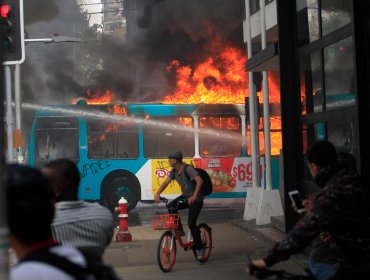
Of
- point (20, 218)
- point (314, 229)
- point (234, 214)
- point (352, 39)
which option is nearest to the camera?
point (20, 218)

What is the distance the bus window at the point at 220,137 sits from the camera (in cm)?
1864

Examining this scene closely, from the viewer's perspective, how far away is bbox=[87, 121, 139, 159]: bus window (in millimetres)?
18359

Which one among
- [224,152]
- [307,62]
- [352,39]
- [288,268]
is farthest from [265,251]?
[224,152]

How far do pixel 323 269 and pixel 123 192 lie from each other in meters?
14.0

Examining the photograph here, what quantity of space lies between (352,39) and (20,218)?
18.9 feet

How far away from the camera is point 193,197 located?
9.38m

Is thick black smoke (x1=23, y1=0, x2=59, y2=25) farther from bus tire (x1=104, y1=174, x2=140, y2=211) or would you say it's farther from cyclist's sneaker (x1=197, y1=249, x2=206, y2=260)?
cyclist's sneaker (x1=197, y1=249, x2=206, y2=260)

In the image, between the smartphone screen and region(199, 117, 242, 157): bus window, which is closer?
the smartphone screen

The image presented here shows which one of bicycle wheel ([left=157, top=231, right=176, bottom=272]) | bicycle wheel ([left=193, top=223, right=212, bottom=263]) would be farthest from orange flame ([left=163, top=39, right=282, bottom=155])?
bicycle wheel ([left=157, top=231, right=176, bottom=272])

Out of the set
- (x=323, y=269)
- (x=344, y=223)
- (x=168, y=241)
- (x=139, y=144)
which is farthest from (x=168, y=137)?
(x=344, y=223)

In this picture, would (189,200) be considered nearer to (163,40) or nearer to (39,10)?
(163,40)

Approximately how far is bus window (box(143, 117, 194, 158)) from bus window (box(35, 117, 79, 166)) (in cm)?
203

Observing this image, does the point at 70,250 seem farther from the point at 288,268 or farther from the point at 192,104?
the point at 192,104

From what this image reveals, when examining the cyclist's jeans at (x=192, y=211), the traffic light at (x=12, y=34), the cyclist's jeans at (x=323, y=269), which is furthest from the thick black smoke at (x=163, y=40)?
the cyclist's jeans at (x=323, y=269)
